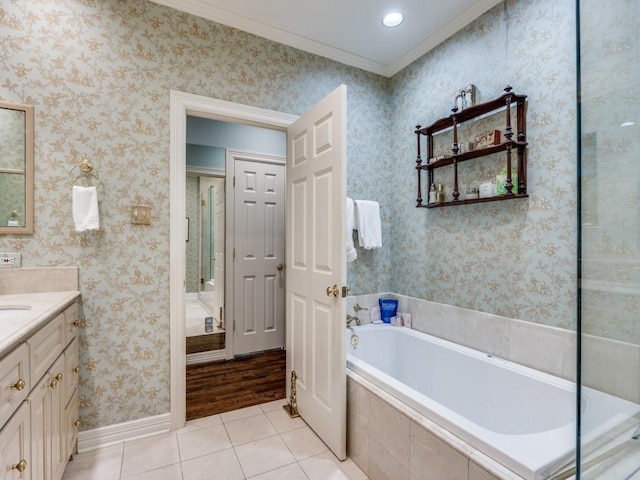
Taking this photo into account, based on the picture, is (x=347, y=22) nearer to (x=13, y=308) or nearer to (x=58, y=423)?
(x=13, y=308)

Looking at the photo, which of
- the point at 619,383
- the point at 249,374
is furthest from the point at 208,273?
the point at 619,383

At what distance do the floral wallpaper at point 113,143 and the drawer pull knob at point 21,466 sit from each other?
94cm

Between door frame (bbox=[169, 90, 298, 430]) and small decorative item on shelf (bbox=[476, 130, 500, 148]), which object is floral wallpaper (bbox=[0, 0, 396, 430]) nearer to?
door frame (bbox=[169, 90, 298, 430])

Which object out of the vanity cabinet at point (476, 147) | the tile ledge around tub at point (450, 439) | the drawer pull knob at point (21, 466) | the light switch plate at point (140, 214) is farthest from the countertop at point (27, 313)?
the vanity cabinet at point (476, 147)

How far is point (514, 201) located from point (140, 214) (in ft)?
7.28

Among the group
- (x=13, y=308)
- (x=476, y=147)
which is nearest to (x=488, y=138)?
(x=476, y=147)

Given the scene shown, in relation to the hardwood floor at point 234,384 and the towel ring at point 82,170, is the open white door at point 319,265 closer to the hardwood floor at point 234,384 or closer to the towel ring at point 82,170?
the hardwood floor at point 234,384

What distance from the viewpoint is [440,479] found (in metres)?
1.25

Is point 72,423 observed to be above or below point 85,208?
below

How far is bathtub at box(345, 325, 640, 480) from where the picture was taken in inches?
40.9

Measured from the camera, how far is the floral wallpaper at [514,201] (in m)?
1.70

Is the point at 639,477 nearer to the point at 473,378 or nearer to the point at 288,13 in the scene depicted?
the point at 473,378

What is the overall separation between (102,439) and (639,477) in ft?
7.90

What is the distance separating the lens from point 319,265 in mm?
1998
